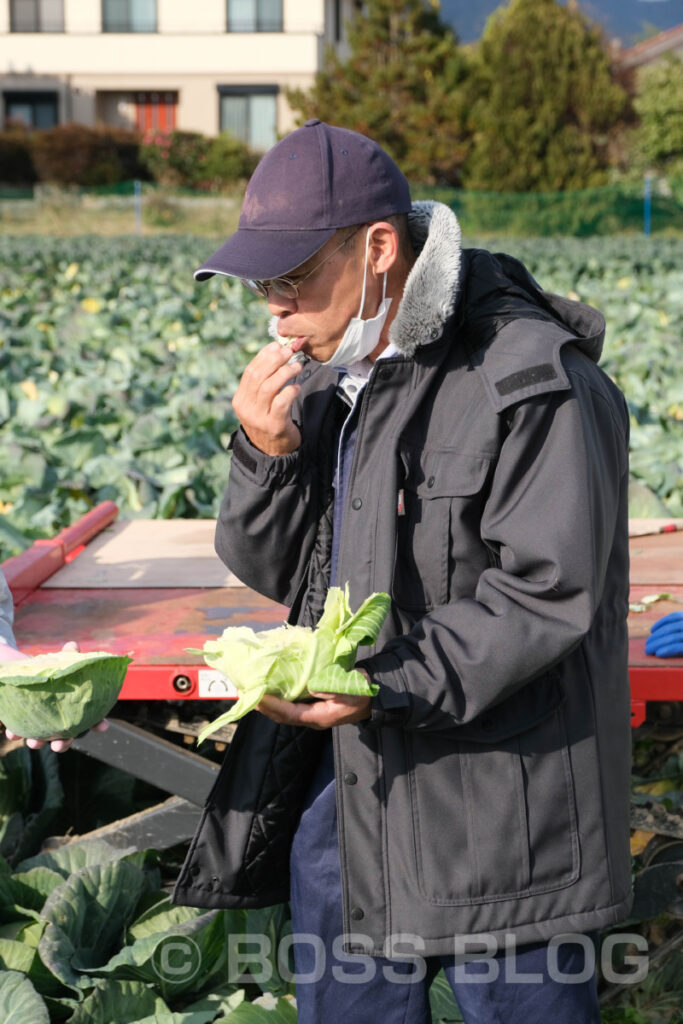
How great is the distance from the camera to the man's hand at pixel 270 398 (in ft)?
7.49

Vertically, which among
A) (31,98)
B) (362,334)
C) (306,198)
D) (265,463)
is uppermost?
(31,98)

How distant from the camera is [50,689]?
8.19 feet

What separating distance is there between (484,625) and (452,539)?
177 mm

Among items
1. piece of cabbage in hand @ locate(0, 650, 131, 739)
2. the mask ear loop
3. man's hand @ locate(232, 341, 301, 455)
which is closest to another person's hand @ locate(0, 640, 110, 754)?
piece of cabbage in hand @ locate(0, 650, 131, 739)

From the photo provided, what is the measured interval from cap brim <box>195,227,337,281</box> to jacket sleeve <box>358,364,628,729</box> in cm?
45

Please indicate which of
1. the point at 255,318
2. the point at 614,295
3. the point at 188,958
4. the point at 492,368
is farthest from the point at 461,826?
the point at 614,295

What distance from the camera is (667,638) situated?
3158mm

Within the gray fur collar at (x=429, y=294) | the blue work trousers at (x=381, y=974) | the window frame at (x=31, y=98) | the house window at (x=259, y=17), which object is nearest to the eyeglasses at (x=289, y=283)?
the gray fur collar at (x=429, y=294)

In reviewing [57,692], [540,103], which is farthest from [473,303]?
[540,103]

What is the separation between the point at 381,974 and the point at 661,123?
51366mm

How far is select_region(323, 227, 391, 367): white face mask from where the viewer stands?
7.46 ft

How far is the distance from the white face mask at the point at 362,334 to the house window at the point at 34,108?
2166 inches

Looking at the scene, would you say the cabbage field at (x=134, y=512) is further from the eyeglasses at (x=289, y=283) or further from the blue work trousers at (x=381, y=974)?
the eyeglasses at (x=289, y=283)

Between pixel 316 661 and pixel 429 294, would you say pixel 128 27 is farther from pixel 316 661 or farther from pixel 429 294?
pixel 316 661
